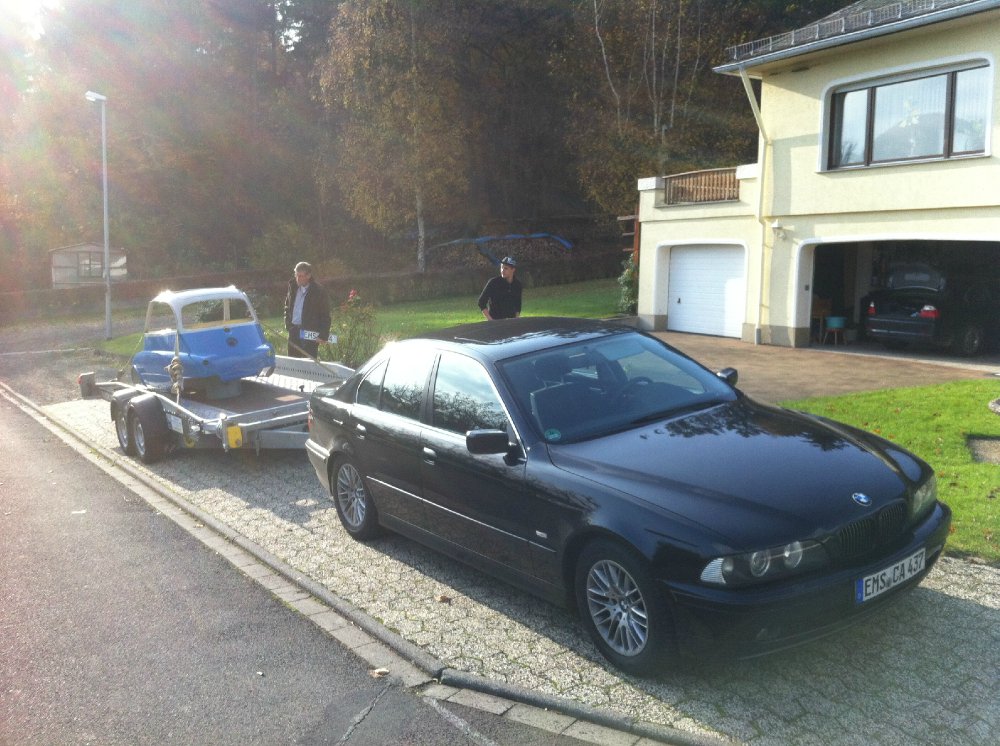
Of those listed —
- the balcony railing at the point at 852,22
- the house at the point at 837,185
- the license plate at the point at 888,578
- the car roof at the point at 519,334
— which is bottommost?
the license plate at the point at 888,578

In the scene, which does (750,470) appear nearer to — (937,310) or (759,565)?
(759,565)

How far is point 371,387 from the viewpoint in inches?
265

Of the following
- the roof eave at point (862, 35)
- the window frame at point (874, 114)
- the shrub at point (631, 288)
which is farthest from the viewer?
the shrub at point (631, 288)

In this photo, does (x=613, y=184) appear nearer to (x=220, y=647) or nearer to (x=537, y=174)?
(x=537, y=174)

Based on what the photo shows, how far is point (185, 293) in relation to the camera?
1088 cm

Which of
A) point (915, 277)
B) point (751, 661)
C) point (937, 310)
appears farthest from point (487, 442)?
point (915, 277)

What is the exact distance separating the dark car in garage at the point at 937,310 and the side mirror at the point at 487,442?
1274 cm

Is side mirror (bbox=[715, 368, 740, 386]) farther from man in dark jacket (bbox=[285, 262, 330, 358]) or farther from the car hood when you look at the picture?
man in dark jacket (bbox=[285, 262, 330, 358])

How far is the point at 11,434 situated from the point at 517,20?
3479cm

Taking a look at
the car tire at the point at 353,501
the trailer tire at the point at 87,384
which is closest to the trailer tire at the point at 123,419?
the trailer tire at the point at 87,384

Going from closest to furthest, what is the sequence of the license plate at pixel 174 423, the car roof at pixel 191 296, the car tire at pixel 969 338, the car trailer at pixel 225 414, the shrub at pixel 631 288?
the car trailer at pixel 225 414
the license plate at pixel 174 423
the car roof at pixel 191 296
the car tire at pixel 969 338
the shrub at pixel 631 288

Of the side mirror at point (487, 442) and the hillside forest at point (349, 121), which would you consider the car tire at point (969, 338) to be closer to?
the side mirror at point (487, 442)

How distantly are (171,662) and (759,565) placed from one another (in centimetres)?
315

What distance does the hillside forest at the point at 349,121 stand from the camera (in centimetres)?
3369
